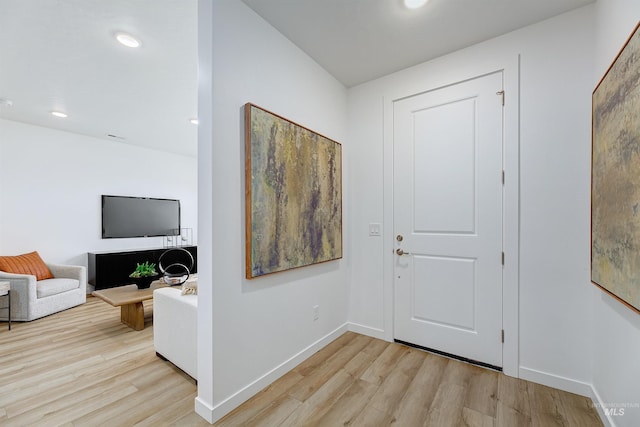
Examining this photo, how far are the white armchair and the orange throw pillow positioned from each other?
3.7 inches

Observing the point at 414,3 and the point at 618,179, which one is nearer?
the point at 618,179

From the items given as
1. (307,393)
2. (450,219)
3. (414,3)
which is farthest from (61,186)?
(450,219)

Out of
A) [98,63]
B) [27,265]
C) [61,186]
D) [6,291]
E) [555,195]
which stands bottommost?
[6,291]

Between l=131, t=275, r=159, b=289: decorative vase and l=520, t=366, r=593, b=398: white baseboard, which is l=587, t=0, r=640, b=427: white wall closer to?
l=520, t=366, r=593, b=398: white baseboard

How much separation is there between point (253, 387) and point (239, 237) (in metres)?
0.99

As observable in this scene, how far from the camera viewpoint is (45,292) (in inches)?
133

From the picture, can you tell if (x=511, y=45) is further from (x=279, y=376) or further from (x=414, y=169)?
(x=279, y=376)

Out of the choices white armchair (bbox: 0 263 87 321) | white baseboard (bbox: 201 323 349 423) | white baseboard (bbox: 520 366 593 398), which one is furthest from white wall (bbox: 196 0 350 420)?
white armchair (bbox: 0 263 87 321)

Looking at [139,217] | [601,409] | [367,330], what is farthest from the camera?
[139,217]

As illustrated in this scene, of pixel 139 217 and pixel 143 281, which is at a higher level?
pixel 139 217

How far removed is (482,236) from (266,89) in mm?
1930

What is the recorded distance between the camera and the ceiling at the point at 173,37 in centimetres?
180

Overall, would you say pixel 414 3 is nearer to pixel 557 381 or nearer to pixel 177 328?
pixel 557 381

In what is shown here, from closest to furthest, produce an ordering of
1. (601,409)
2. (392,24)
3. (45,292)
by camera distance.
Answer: (601,409) < (392,24) < (45,292)
